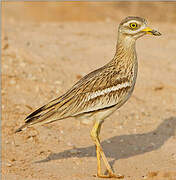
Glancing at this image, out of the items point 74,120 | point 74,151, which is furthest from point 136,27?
point 74,120

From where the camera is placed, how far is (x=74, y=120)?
8.70 meters

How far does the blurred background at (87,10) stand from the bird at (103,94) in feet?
37.0

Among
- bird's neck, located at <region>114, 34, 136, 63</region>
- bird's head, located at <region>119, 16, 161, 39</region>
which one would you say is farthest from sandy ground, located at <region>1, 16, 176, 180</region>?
bird's head, located at <region>119, 16, 161, 39</region>

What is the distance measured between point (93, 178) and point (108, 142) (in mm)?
1642

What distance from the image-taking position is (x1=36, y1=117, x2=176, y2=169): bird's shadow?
7.50 metres

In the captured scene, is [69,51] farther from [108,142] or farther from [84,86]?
[84,86]

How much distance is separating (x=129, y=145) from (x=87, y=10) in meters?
11.5

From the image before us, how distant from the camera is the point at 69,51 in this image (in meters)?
11.1

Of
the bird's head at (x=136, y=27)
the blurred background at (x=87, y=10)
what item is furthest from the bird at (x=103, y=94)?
the blurred background at (x=87, y=10)

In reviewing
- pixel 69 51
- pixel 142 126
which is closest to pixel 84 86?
pixel 142 126

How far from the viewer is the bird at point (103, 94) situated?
6566 millimetres

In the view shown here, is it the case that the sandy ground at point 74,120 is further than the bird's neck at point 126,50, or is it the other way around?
the sandy ground at point 74,120

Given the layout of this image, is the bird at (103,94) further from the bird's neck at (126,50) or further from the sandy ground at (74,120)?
the sandy ground at (74,120)

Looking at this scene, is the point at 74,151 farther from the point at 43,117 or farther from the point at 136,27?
the point at 136,27
